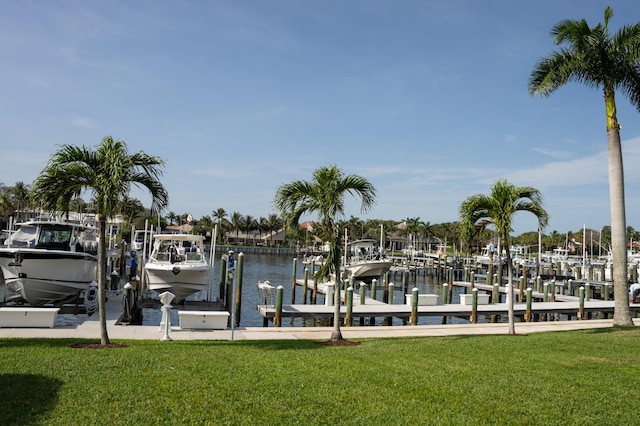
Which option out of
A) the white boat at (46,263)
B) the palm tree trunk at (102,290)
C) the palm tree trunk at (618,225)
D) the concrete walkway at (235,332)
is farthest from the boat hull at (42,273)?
the palm tree trunk at (618,225)

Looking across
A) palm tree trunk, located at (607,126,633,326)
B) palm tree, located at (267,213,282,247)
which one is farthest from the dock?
palm tree, located at (267,213,282,247)

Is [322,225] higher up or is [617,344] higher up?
[322,225]

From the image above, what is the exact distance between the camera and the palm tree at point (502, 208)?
17844 millimetres

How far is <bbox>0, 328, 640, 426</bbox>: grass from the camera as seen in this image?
740 cm

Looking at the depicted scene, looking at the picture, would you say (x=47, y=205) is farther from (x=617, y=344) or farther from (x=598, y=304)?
(x=598, y=304)

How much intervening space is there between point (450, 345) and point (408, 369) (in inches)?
166

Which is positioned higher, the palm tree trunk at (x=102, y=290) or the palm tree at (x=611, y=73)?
the palm tree at (x=611, y=73)

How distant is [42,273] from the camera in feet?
73.3

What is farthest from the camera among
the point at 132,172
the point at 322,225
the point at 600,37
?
the point at 600,37

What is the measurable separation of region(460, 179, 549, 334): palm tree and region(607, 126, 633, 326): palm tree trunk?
3.20 meters

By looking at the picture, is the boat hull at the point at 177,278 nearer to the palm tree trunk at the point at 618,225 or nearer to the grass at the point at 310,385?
the grass at the point at 310,385

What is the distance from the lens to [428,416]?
7566 millimetres

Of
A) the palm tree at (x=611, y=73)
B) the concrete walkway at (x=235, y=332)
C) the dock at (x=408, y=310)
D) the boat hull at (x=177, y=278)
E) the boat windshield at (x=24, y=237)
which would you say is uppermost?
the palm tree at (x=611, y=73)

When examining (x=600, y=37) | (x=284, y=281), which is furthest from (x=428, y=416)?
(x=284, y=281)
